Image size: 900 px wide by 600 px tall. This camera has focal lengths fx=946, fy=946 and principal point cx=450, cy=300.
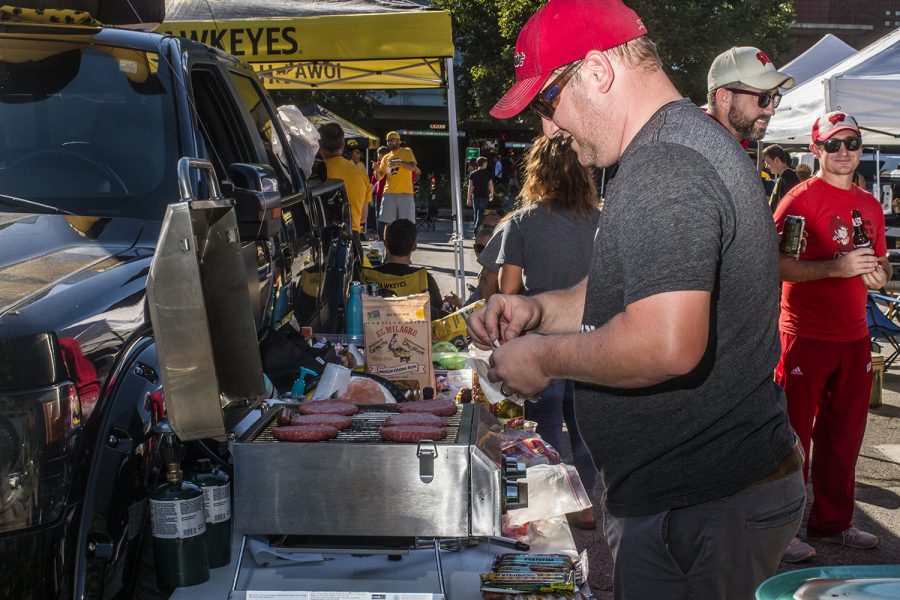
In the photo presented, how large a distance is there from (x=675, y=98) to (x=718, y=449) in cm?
75

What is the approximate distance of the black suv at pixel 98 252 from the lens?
2.13 m

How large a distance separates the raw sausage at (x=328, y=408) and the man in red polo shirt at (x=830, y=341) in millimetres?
2735

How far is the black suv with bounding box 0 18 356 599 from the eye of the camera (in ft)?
7.00

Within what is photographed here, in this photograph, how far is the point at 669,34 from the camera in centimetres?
2725

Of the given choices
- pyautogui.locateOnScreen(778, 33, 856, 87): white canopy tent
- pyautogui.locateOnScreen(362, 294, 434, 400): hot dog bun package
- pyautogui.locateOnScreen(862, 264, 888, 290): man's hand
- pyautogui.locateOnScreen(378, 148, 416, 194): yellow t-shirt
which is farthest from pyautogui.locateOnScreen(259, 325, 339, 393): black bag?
pyautogui.locateOnScreen(778, 33, 856, 87): white canopy tent

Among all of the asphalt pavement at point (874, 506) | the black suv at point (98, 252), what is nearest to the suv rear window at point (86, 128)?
the black suv at point (98, 252)

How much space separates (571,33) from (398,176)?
46.0 ft

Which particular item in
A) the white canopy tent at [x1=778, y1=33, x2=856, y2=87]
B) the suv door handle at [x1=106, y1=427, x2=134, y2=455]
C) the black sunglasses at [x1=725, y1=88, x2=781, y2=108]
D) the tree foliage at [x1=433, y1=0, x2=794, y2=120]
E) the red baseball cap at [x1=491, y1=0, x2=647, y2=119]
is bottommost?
the suv door handle at [x1=106, y1=427, x2=134, y2=455]

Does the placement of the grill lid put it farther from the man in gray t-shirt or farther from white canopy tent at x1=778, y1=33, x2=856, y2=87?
white canopy tent at x1=778, y1=33, x2=856, y2=87

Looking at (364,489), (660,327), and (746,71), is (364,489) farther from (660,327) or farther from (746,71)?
(746,71)

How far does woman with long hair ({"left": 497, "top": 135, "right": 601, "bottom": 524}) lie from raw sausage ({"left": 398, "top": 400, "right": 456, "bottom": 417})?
1.85 meters

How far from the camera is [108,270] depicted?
2674 mm

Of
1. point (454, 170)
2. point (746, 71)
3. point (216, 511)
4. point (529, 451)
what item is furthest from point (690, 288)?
point (454, 170)

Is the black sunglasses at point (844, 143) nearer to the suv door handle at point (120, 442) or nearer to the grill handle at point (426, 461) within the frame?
the grill handle at point (426, 461)
